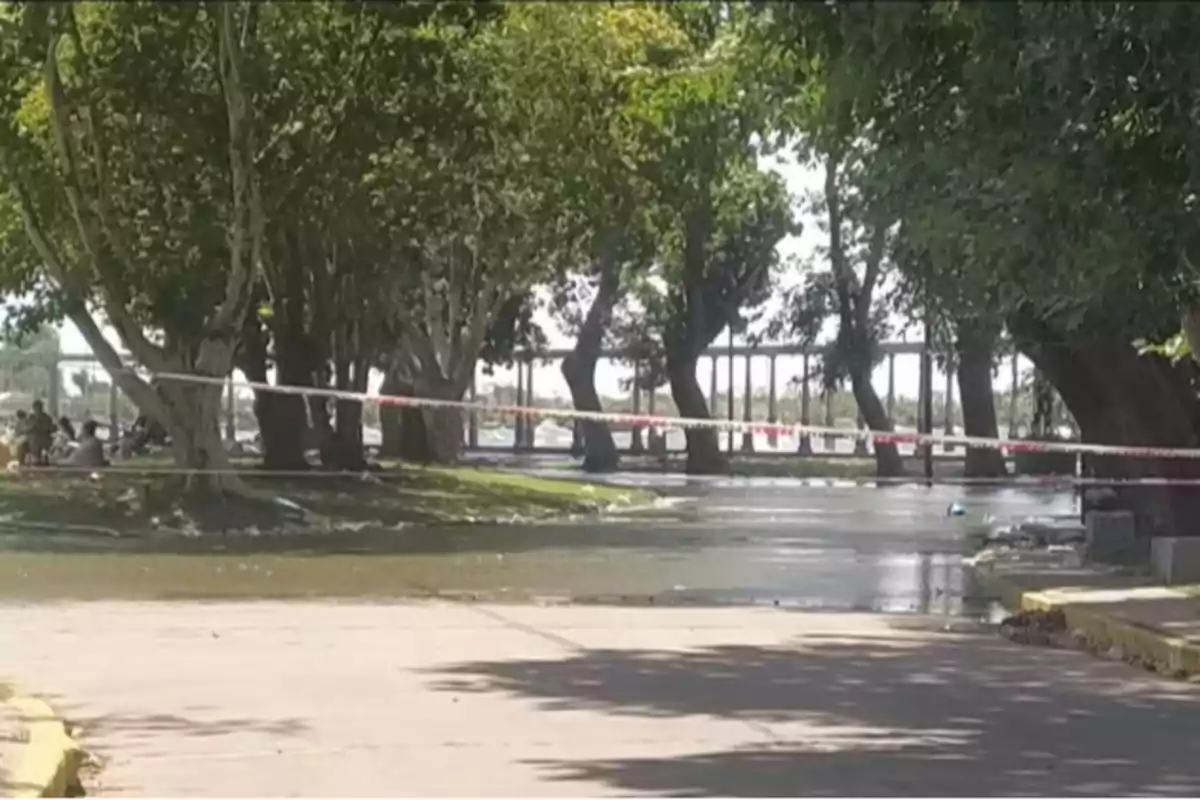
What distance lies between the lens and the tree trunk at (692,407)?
6706 centimetres

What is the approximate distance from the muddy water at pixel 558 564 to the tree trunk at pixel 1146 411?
8.09 ft

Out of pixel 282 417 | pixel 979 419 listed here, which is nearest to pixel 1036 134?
pixel 282 417

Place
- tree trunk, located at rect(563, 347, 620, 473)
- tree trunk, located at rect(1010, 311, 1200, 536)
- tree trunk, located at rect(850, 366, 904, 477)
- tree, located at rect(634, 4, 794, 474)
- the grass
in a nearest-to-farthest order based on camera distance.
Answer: tree, located at rect(634, 4, 794, 474), tree trunk, located at rect(1010, 311, 1200, 536), the grass, tree trunk, located at rect(563, 347, 620, 473), tree trunk, located at rect(850, 366, 904, 477)

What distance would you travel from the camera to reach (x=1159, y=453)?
18.7 meters

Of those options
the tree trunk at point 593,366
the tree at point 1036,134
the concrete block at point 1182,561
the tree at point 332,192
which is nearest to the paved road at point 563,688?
the concrete block at point 1182,561

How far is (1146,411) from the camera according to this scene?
25.8 metres

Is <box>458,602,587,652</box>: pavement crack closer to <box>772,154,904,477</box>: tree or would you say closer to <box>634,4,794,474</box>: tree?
<box>634,4,794,474</box>: tree

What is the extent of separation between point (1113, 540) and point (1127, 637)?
7.80m

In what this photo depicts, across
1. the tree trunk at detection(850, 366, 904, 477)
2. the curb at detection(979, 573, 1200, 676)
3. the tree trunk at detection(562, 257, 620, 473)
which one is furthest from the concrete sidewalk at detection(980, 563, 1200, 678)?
the tree trunk at detection(850, 366, 904, 477)

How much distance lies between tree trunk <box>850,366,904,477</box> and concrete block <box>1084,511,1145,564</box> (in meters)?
42.4

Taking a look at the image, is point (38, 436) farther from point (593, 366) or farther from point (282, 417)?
point (593, 366)

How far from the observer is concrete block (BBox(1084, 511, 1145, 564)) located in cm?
2420

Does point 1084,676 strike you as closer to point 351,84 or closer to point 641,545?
point 641,545

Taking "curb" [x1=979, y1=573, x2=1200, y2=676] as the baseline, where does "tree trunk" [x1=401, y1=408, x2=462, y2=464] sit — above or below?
above
